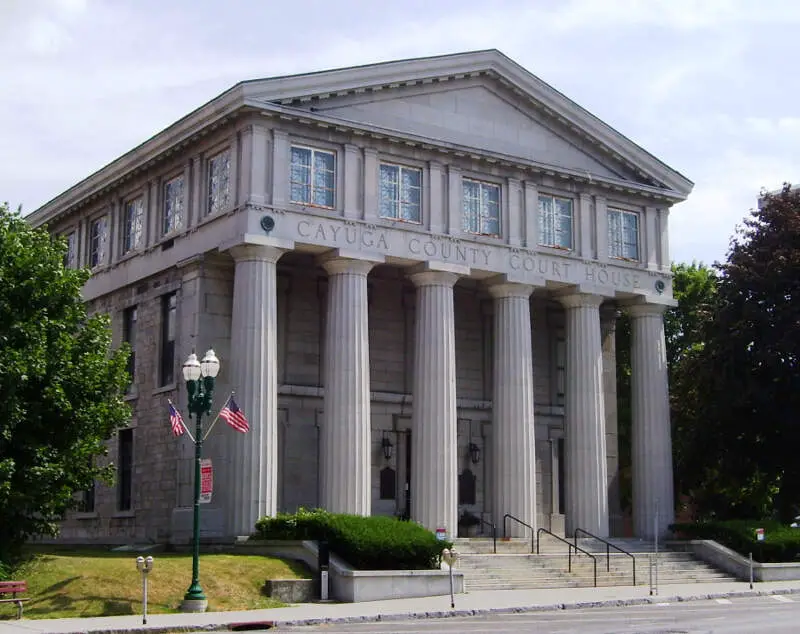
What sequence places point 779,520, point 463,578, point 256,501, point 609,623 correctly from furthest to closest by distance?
point 779,520
point 256,501
point 463,578
point 609,623

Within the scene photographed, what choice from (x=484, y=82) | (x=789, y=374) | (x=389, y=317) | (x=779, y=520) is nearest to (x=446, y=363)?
(x=389, y=317)

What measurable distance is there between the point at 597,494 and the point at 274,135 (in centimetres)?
1619

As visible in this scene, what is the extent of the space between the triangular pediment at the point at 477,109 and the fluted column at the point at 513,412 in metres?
5.22

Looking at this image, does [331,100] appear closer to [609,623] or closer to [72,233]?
[72,233]

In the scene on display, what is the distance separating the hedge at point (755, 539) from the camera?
38.0 meters

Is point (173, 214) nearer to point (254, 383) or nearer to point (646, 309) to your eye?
point (254, 383)

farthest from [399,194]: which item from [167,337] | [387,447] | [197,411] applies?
[197,411]

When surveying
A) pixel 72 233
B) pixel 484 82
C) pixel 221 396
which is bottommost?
pixel 221 396

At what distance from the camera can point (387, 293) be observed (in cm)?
4172

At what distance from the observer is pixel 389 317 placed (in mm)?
41750

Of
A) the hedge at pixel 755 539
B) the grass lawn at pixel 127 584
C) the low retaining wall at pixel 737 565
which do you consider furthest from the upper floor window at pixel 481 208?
the grass lawn at pixel 127 584

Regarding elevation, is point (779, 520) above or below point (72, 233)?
below

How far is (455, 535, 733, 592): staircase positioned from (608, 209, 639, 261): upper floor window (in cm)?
1047

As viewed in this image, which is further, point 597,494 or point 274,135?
point 597,494
